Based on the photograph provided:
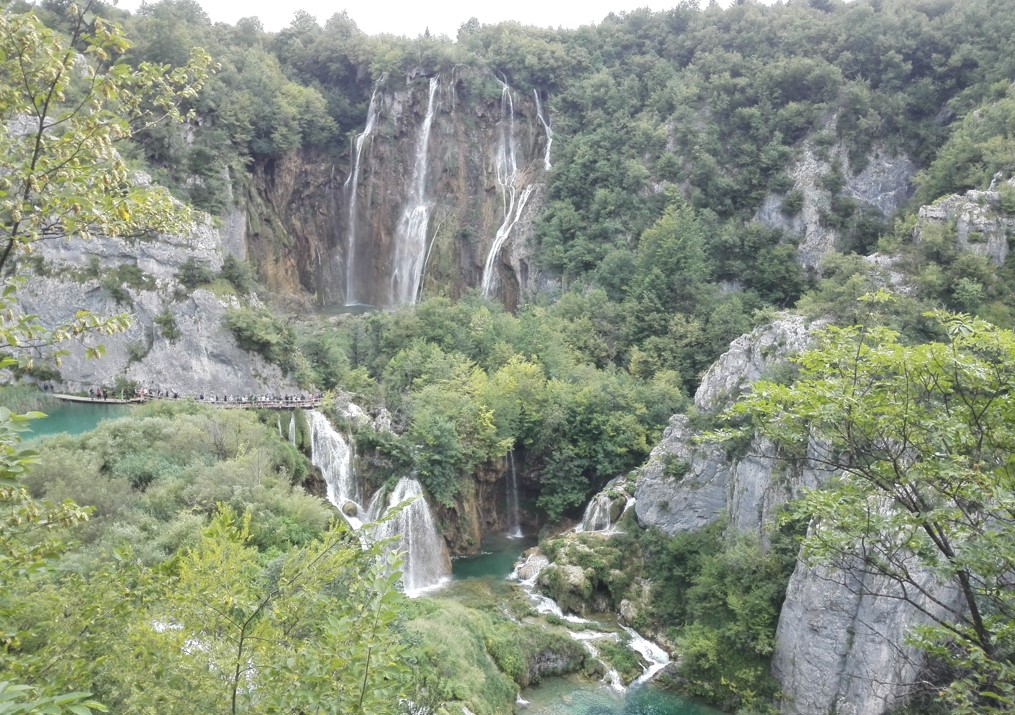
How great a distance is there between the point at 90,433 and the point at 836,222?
130 feet

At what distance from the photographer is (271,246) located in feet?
150

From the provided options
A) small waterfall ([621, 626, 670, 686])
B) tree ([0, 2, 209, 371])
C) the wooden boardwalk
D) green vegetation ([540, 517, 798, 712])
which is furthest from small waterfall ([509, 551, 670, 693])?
tree ([0, 2, 209, 371])

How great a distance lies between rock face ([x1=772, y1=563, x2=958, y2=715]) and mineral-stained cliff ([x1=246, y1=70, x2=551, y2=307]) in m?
30.7

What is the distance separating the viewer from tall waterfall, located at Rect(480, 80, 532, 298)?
153 ft

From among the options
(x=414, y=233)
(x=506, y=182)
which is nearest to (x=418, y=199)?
(x=414, y=233)

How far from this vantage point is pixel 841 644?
17266 millimetres

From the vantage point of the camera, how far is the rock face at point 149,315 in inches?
1223

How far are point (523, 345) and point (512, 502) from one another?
8.08 meters

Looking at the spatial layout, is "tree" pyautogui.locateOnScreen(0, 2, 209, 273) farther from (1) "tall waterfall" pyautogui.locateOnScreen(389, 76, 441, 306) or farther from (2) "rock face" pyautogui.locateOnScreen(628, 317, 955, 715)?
(1) "tall waterfall" pyautogui.locateOnScreen(389, 76, 441, 306)

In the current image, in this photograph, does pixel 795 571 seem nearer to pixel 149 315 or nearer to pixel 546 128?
pixel 149 315

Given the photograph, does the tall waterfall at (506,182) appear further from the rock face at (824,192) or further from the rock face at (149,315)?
the rock face at (149,315)

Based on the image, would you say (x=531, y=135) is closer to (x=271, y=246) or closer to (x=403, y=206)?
(x=403, y=206)

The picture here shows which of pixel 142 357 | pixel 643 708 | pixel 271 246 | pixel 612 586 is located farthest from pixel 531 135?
pixel 643 708

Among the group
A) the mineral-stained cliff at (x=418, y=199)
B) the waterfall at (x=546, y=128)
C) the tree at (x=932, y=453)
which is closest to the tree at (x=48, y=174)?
the tree at (x=932, y=453)
